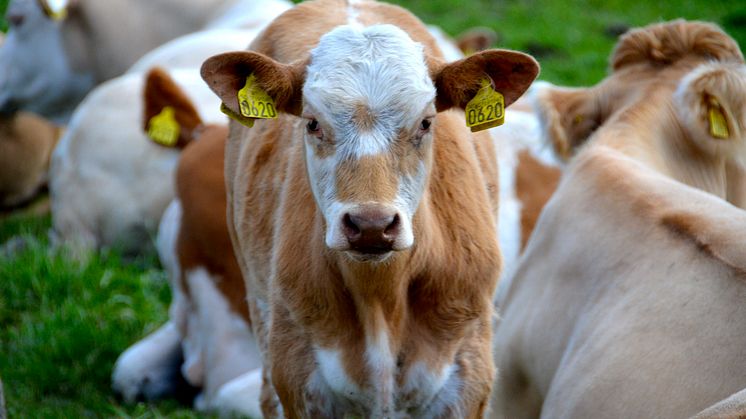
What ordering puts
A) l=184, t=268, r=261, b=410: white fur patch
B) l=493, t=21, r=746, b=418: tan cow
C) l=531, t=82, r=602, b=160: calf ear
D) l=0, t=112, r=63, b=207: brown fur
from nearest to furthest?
1. l=493, t=21, r=746, b=418: tan cow
2. l=531, t=82, r=602, b=160: calf ear
3. l=184, t=268, r=261, b=410: white fur patch
4. l=0, t=112, r=63, b=207: brown fur

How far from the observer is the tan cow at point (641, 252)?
3541 millimetres

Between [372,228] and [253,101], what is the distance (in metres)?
0.60

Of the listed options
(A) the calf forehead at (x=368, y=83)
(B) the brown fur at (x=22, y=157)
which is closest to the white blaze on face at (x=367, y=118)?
(A) the calf forehead at (x=368, y=83)

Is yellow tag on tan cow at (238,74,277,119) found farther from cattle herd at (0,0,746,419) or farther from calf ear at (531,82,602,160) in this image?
calf ear at (531,82,602,160)

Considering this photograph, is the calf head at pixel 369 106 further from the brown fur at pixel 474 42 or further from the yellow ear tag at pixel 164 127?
the brown fur at pixel 474 42

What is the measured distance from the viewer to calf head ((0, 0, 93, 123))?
801 centimetres

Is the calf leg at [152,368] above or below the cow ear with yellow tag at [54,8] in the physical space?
below

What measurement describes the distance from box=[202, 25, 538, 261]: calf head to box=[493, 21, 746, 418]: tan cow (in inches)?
34.3

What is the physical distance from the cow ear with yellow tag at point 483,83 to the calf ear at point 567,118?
1.54m

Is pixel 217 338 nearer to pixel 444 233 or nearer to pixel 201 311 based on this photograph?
pixel 201 311

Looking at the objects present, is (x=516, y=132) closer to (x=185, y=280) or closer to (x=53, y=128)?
(x=185, y=280)

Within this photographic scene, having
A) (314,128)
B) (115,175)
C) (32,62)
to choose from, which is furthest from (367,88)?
(32,62)

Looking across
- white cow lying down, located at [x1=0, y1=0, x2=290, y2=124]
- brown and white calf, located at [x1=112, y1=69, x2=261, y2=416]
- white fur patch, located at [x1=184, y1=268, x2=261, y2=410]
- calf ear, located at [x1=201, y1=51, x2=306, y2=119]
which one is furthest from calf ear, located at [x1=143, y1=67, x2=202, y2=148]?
calf ear, located at [x1=201, y1=51, x2=306, y2=119]

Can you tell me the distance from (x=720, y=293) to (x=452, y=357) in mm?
854
